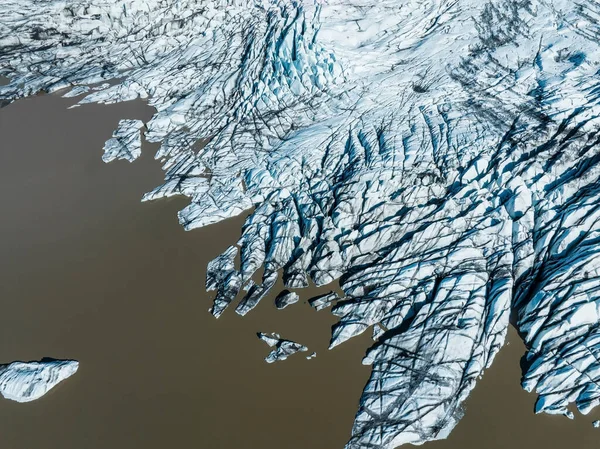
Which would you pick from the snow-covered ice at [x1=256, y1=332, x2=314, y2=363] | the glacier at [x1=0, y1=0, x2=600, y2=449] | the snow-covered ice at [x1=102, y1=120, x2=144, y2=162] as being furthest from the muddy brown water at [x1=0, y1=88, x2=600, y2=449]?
the snow-covered ice at [x1=102, y1=120, x2=144, y2=162]

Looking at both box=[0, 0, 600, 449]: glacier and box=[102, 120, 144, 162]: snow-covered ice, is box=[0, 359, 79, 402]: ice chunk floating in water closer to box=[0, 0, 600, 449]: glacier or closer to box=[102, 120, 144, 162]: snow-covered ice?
box=[0, 0, 600, 449]: glacier

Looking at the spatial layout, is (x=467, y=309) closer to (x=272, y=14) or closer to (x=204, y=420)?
(x=204, y=420)

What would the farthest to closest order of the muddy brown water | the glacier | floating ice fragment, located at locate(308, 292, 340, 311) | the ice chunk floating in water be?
1. floating ice fragment, located at locate(308, 292, 340, 311)
2. the ice chunk floating in water
3. the glacier
4. the muddy brown water

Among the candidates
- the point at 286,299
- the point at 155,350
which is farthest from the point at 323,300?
the point at 155,350

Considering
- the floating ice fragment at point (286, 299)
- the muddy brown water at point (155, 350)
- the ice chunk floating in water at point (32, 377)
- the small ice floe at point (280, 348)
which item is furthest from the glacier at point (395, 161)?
the ice chunk floating in water at point (32, 377)

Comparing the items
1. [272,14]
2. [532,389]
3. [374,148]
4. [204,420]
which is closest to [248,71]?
[272,14]

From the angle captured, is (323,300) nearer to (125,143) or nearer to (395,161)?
(395,161)
